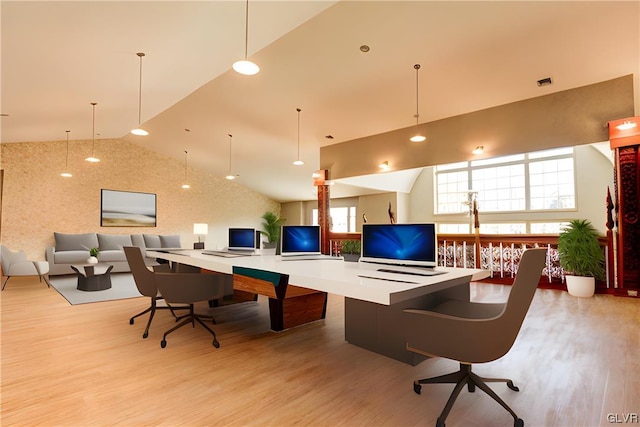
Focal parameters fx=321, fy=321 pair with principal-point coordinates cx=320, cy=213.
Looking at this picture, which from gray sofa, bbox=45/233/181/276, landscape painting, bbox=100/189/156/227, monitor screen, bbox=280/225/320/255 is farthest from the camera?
landscape painting, bbox=100/189/156/227

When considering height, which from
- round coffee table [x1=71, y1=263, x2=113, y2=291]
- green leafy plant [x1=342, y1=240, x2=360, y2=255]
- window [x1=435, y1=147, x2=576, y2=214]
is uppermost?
window [x1=435, y1=147, x2=576, y2=214]

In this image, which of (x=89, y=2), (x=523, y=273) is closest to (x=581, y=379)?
(x=523, y=273)

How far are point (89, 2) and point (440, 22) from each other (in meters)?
3.38

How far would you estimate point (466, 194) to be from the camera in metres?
10.4

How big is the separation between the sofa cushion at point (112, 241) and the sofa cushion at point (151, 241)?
443 mm

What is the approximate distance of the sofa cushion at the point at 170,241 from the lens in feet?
29.0

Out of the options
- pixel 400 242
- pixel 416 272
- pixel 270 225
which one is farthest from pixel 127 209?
pixel 416 272

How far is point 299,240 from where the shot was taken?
3258 mm

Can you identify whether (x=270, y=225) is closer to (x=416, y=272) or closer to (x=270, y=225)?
(x=270, y=225)

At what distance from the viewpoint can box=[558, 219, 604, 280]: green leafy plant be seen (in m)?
4.94

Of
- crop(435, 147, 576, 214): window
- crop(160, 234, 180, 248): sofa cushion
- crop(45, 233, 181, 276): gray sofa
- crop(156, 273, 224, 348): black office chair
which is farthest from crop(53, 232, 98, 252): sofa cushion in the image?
crop(435, 147, 576, 214): window

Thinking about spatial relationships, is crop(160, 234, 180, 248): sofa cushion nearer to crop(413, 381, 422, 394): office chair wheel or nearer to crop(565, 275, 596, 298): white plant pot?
crop(413, 381, 422, 394): office chair wheel

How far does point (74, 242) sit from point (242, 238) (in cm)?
586

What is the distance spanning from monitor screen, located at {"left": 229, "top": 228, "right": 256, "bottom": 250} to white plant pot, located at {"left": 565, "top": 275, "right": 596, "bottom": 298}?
4.93 meters
